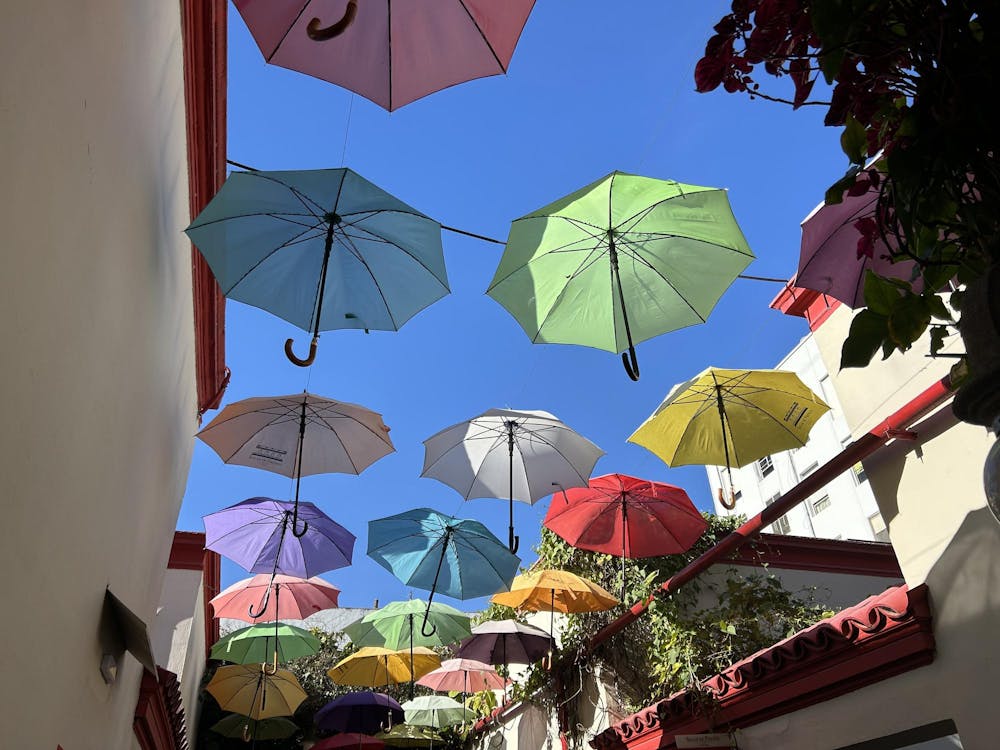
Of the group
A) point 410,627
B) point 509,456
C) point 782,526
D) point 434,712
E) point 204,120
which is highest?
point 782,526

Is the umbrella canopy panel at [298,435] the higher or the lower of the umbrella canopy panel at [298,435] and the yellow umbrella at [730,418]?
the higher

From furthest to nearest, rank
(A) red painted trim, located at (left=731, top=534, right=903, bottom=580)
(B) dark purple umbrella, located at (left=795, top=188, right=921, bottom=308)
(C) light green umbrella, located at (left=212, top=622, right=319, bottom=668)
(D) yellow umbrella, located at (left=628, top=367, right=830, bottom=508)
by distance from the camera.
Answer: (C) light green umbrella, located at (left=212, top=622, right=319, bottom=668) < (A) red painted trim, located at (left=731, top=534, right=903, bottom=580) < (D) yellow umbrella, located at (left=628, top=367, right=830, bottom=508) < (B) dark purple umbrella, located at (left=795, top=188, right=921, bottom=308)

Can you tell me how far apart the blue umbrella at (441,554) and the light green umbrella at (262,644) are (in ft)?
8.47

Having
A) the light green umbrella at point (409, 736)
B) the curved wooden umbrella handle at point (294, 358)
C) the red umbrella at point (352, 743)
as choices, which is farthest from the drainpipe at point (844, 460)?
the red umbrella at point (352, 743)

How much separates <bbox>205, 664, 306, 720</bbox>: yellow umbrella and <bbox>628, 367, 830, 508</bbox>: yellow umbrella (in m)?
8.57

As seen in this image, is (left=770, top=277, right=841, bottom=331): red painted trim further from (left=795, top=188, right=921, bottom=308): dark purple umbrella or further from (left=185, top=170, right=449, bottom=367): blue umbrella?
(left=185, top=170, right=449, bottom=367): blue umbrella

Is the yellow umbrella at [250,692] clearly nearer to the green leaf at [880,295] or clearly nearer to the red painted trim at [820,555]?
the red painted trim at [820,555]

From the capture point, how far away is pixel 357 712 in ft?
44.1

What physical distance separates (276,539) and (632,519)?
451cm

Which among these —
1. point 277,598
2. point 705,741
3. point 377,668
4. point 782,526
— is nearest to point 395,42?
point 705,741

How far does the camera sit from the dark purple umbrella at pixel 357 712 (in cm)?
1317

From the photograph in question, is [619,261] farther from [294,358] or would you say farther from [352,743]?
[352,743]

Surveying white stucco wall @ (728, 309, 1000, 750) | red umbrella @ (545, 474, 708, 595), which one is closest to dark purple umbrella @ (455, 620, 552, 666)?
red umbrella @ (545, 474, 708, 595)

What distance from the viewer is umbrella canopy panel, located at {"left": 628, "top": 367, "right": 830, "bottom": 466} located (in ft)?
24.1
